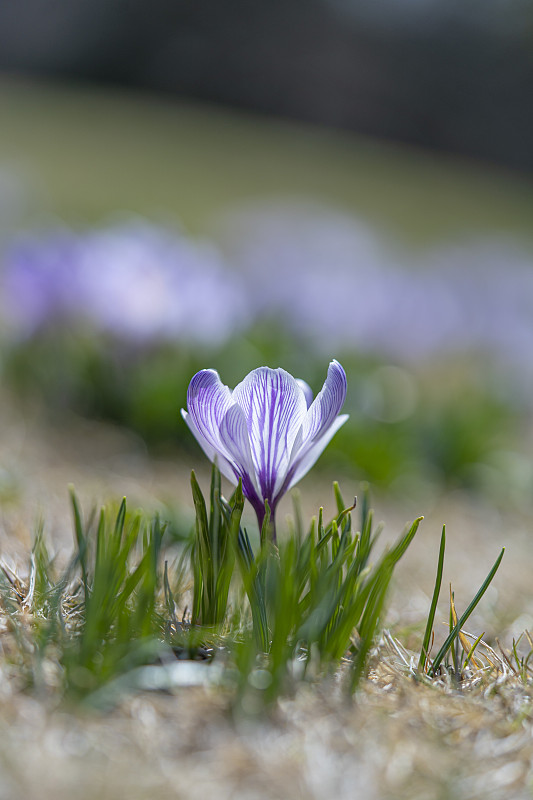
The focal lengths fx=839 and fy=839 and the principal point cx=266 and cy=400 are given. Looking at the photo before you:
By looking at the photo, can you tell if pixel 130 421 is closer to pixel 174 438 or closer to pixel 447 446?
pixel 174 438

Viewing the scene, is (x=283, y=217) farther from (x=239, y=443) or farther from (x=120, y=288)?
(x=239, y=443)

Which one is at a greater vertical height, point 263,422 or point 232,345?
point 232,345

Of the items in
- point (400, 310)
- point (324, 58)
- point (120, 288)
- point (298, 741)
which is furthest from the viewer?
point (324, 58)

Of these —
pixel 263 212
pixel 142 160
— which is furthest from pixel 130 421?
pixel 142 160

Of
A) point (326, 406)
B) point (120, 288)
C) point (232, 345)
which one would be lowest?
point (326, 406)

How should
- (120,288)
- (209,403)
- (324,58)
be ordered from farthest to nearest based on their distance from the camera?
1. (324,58)
2. (120,288)
3. (209,403)

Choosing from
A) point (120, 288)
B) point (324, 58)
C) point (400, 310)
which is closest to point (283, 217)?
point (400, 310)
